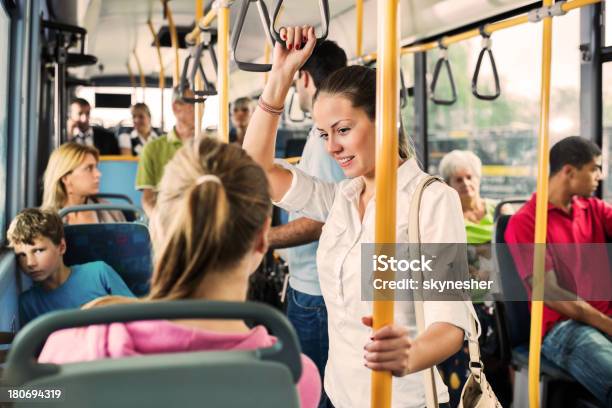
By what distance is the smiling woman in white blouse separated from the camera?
1472mm

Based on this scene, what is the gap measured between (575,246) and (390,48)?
2402 mm

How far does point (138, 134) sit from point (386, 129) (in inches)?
288

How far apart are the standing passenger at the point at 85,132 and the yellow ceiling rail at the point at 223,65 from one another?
5.05 meters

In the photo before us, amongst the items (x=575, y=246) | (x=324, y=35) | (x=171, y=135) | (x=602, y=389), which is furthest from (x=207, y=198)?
(x=171, y=135)

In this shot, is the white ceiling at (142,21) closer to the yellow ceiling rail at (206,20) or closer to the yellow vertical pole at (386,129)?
the yellow ceiling rail at (206,20)

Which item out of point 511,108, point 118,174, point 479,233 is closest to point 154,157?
point 479,233

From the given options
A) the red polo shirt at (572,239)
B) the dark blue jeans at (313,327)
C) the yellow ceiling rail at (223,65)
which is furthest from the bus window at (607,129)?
the yellow ceiling rail at (223,65)

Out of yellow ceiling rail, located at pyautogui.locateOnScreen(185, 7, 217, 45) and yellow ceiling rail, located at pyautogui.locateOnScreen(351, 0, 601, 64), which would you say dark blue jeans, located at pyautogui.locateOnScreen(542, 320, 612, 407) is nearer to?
yellow ceiling rail, located at pyautogui.locateOnScreen(351, 0, 601, 64)

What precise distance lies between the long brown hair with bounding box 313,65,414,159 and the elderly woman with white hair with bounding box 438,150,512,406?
198cm

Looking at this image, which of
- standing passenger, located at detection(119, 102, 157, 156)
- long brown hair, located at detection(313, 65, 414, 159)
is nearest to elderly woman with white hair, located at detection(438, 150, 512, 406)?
long brown hair, located at detection(313, 65, 414, 159)

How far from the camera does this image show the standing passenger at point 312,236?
2572 mm

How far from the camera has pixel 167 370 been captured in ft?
2.88

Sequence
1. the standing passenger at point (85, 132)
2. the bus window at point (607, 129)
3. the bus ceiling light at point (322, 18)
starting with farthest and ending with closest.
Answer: the standing passenger at point (85, 132), the bus window at point (607, 129), the bus ceiling light at point (322, 18)

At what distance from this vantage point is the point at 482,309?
12.1 feet
